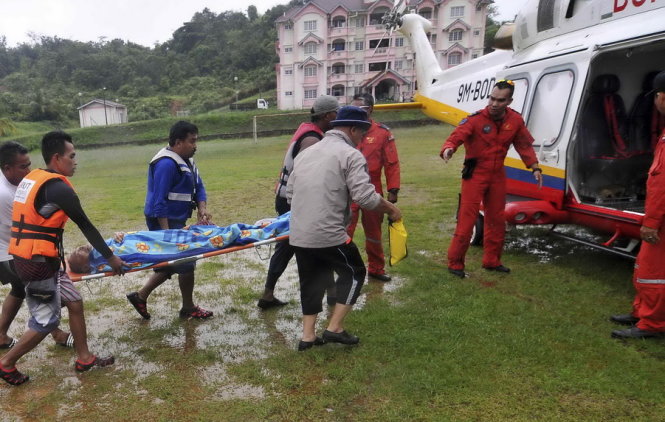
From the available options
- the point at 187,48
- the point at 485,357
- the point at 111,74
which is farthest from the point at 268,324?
the point at 187,48

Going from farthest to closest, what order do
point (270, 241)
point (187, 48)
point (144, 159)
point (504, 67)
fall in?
point (187, 48)
point (144, 159)
point (504, 67)
point (270, 241)

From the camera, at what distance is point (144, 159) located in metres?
23.4

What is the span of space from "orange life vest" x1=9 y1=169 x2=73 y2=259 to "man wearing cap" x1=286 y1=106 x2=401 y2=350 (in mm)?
1621

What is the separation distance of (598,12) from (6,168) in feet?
19.5

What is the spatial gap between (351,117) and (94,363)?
8.87 ft

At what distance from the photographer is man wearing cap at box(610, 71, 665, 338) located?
3328 mm

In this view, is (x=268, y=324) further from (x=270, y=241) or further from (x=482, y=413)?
(x=482, y=413)

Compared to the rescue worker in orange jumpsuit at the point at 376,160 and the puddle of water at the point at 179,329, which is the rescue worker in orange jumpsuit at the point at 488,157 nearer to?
the rescue worker in orange jumpsuit at the point at 376,160

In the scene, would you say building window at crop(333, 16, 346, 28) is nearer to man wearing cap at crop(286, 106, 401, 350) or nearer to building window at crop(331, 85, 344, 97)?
building window at crop(331, 85, 344, 97)

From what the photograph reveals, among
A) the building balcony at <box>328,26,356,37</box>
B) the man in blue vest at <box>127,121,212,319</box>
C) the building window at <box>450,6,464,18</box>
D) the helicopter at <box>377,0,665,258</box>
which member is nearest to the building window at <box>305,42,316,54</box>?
the building balcony at <box>328,26,356,37</box>

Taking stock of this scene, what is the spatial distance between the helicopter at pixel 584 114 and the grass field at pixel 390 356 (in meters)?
0.72

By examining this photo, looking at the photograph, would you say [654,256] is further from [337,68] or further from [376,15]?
[376,15]

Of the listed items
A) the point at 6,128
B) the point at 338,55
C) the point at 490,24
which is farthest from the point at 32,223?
the point at 490,24

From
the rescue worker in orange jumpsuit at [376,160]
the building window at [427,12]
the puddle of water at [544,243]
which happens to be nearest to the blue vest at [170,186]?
the rescue worker in orange jumpsuit at [376,160]
